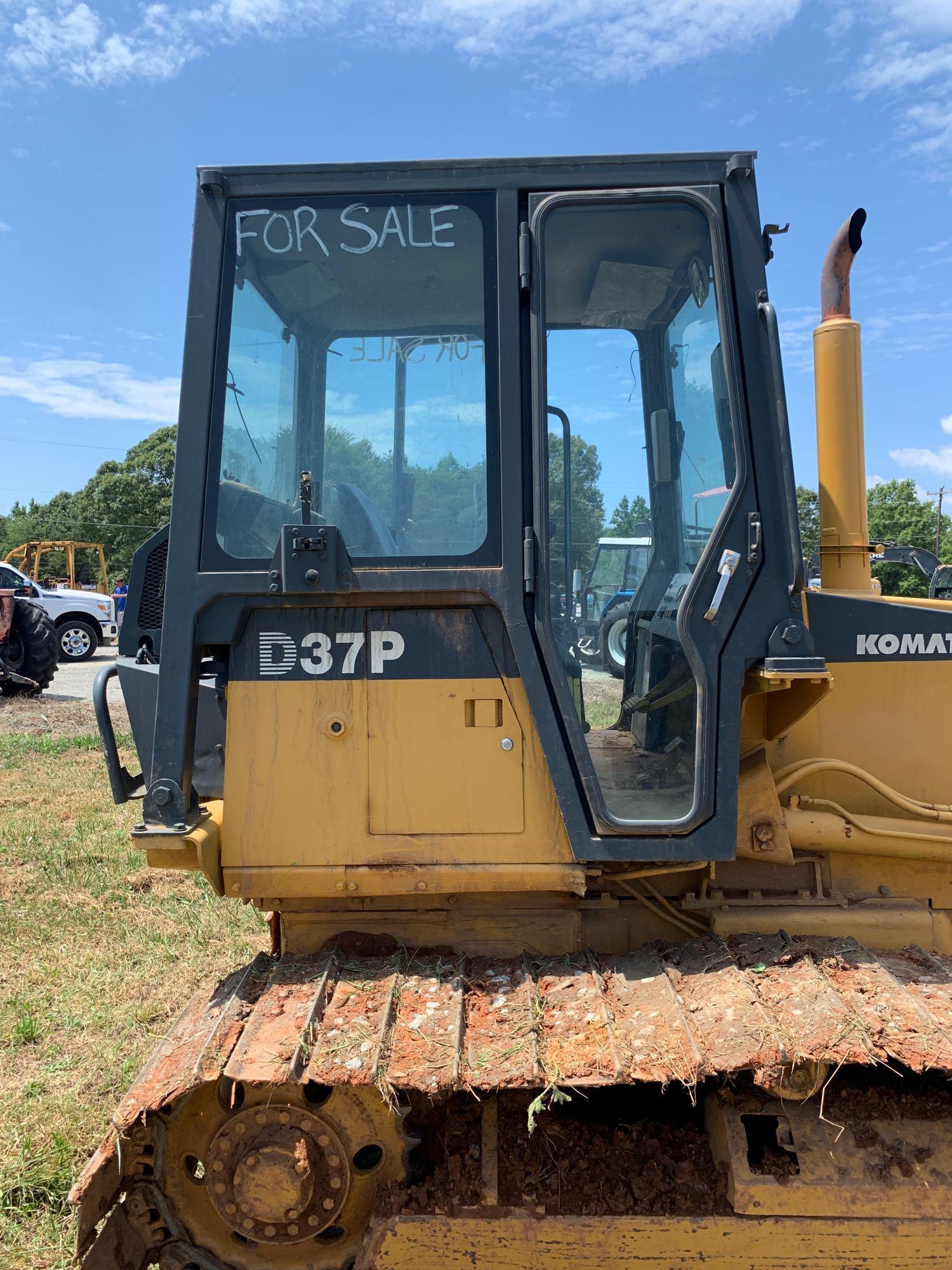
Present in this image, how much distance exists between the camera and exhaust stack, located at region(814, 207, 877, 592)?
3260mm

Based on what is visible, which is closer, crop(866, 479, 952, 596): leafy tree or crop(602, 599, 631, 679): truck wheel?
crop(602, 599, 631, 679): truck wheel

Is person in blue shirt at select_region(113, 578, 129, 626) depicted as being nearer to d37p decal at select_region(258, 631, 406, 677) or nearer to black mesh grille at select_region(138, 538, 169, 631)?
black mesh grille at select_region(138, 538, 169, 631)

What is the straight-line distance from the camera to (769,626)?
2680 millimetres

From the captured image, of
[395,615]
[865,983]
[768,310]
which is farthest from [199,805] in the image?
[768,310]

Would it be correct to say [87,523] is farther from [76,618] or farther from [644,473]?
[644,473]

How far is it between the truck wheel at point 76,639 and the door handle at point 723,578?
2017cm

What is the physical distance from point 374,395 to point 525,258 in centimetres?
58

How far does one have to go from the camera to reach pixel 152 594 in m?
3.25

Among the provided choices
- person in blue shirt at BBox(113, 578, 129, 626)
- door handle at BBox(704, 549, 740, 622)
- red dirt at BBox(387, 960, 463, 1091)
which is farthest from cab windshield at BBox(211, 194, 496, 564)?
person in blue shirt at BBox(113, 578, 129, 626)

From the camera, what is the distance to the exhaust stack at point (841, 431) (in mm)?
3260

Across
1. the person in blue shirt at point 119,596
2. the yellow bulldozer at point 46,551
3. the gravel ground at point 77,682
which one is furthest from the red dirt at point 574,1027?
the yellow bulldozer at point 46,551

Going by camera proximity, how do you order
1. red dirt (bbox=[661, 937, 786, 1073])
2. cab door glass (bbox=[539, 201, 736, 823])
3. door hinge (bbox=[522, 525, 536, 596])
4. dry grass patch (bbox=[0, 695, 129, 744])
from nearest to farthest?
red dirt (bbox=[661, 937, 786, 1073]) < door hinge (bbox=[522, 525, 536, 596]) < cab door glass (bbox=[539, 201, 736, 823]) < dry grass patch (bbox=[0, 695, 129, 744])

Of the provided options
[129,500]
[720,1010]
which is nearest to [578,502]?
[720,1010]

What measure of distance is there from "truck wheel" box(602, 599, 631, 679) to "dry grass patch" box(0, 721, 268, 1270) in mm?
2577
